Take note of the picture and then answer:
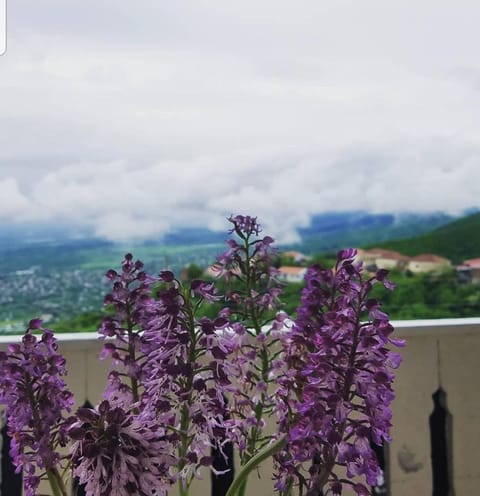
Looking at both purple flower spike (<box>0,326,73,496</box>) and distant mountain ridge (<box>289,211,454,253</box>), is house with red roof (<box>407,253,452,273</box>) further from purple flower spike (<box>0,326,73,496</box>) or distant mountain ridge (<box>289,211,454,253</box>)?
purple flower spike (<box>0,326,73,496</box>)

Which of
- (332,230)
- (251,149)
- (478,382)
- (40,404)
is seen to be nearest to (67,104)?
(251,149)

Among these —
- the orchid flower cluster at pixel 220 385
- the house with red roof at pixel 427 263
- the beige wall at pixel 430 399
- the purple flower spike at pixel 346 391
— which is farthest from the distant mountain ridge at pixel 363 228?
the purple flower spike at pixel 346 391

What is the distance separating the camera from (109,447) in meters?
0.75

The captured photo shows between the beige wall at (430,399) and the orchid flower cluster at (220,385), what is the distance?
72cm

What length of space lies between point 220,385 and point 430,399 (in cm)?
99

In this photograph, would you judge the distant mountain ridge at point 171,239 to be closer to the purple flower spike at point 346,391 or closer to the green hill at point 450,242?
the green hill at point 450,242

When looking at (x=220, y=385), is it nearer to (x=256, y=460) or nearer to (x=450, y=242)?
(x=256, y=460)

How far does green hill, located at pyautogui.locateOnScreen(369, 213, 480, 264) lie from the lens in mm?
4406

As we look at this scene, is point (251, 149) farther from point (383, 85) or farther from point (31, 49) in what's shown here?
point (31, 49)

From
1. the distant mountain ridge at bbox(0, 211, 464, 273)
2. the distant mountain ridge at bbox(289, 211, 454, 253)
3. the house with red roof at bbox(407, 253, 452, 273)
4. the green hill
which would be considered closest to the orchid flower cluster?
the distant mountain ridge at bbox(0, 211, 464, 273)

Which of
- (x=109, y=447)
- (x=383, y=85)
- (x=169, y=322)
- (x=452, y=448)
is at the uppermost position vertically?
(x=383, y=85)

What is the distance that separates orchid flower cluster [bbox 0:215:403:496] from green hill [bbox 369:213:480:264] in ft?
11.1

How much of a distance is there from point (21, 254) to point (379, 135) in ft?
11.5

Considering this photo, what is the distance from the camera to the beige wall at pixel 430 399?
1687 millimetres
